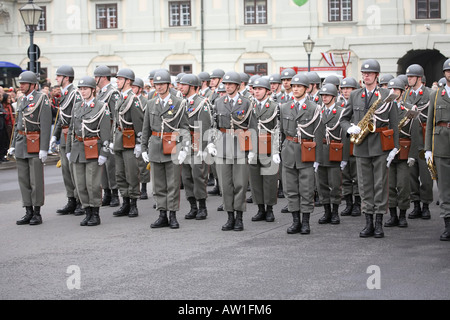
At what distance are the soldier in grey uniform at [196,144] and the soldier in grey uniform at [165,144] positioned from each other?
56 cm

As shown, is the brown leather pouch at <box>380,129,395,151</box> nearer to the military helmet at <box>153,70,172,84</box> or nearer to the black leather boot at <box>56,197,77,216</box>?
the military helmet at <box>153,70,172,84</box>

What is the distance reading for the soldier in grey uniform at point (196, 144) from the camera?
467 inches

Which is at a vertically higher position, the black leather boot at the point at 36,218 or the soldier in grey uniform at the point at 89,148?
the soldier in grey uniform at the point at 89,148

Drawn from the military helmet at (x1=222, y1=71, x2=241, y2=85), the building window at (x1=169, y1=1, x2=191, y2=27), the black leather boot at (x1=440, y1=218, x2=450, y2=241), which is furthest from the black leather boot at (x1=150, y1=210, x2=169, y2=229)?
the building window at (x1=169, y1=1, x2=191, y2=27)

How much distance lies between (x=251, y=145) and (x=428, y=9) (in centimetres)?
2836

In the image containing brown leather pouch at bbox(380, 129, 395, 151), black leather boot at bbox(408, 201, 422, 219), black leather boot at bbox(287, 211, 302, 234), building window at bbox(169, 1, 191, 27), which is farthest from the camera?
building window at bbox(169, 1, 191, 27)

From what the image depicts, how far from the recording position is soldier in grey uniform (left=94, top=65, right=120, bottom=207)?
1293 cm

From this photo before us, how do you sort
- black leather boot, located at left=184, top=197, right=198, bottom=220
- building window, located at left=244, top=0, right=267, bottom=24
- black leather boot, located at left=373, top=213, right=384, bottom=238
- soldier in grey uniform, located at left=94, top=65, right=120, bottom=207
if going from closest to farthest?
black leather boot, located at left=373, top=213, right=384, bottom=238, black leather boot, located at left=184, top=197, right=198, bottom=220, soldier in grey uniform, located at left=94, top=65, right=120, bottom=207, building window, located at left=244, top=0, right=267, bottom=24

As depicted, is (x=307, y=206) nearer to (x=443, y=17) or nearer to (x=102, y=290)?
(x=102, y=290)

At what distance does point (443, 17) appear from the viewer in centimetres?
3691

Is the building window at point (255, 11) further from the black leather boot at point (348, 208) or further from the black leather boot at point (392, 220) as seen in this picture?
the black leather boot at point (392, 220)

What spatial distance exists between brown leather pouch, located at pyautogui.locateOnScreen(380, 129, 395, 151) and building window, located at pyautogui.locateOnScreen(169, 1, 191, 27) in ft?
99.9

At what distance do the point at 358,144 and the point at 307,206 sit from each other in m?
1.06

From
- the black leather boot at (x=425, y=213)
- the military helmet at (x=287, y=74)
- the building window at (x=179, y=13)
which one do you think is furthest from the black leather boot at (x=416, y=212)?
the building window at (x=179, y=13)
